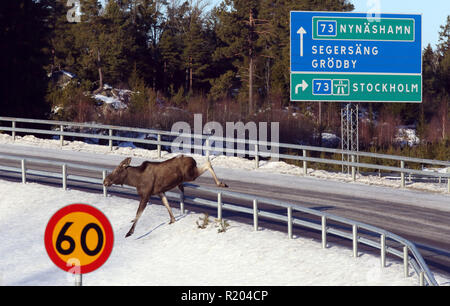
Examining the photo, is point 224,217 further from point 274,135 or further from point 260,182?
point 274,135

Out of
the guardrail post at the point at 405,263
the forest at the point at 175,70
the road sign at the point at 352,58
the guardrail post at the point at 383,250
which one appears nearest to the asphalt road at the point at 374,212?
the guardrail post at the point at 383,250

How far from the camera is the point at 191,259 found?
1411cm

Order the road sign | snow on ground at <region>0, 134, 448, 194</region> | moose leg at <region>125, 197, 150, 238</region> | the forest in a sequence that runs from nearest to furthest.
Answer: moose leg at <region>125, 197, 150, 238</region>, snow on ground at <region>0, 134, 448, 194</region>, the road sign, the forest

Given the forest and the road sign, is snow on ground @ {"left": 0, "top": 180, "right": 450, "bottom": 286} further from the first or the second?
the forest

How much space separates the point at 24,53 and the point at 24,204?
26.3 m

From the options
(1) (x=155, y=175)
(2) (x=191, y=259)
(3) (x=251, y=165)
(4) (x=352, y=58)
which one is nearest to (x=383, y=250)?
(2) (x=191, y=259)

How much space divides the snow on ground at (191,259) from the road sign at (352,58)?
12085 millimetres

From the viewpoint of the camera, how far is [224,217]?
17.1 meters

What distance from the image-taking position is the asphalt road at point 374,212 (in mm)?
15461

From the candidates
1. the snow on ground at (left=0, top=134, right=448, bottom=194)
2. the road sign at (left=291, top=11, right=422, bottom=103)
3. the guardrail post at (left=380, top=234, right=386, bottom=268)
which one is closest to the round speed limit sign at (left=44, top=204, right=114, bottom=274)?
the guardrail post at (left=380, top=234, right=386, bottom=268)

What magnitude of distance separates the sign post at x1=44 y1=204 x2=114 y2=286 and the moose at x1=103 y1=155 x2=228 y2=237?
684 centimetres

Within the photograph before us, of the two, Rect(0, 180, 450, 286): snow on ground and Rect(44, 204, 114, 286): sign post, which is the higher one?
Rect(44, 204, 114, 286): sign post

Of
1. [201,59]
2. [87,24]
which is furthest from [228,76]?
[87,24]

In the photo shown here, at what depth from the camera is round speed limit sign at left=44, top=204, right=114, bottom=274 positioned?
8266mm
